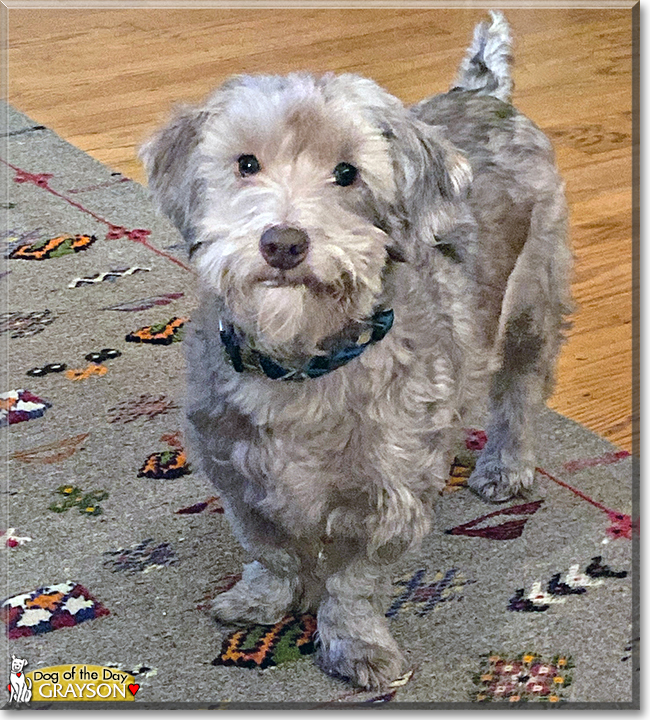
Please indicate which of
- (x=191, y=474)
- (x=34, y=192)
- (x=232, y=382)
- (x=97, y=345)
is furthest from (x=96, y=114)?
(x=232, y=382)

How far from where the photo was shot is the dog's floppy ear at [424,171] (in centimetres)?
123

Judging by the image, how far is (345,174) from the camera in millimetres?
1190

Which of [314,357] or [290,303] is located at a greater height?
[290,303]

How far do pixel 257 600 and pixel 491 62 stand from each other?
0.88m

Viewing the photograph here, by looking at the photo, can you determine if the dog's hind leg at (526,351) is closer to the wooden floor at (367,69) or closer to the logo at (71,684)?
the wooden floor at (367,69)

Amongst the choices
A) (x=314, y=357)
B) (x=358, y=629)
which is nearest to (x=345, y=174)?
(x=314, y=357)

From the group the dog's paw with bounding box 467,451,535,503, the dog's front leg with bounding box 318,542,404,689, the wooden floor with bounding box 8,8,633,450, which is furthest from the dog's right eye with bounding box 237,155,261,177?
the wooden floor with bounding box 8,8,633,450

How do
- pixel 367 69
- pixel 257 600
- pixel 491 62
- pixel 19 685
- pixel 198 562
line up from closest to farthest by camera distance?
pixel 19 685 < pixel 257 600 < pixel 198 562 < pixel 491 62 < pixel 367 69

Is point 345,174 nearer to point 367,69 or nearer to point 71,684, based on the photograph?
point 71,684

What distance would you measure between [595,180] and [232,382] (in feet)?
5.75

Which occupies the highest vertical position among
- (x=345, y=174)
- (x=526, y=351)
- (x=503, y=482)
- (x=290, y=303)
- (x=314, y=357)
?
(x=345, y=174)

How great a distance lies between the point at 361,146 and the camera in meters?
1.19

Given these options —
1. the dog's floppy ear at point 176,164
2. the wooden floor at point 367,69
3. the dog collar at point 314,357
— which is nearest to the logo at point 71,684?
the dog collar at point 314,357

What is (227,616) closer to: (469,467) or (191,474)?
(191,474)
